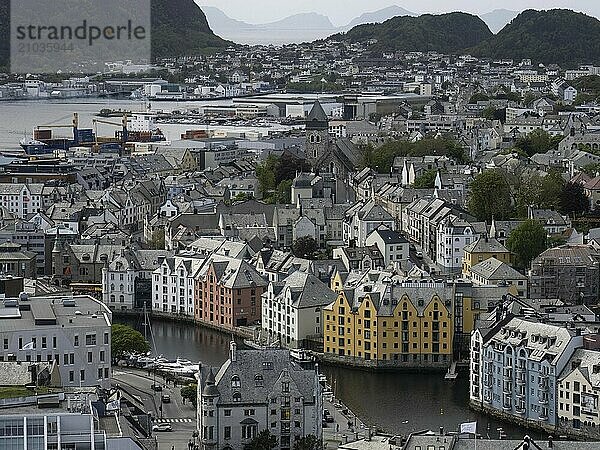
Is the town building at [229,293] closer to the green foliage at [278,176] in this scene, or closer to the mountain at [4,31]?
the green foliage at [278,176]

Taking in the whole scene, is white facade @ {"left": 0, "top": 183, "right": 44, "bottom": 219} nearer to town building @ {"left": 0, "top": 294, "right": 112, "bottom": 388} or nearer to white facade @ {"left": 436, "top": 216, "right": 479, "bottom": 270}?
white facade @ {"left": 436, "top": 216, "right": 479, "bottom": 270}

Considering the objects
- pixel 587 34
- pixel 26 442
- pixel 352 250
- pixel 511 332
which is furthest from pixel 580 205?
pixel 587 34

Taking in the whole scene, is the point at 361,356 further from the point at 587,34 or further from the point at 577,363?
the point at 587,34

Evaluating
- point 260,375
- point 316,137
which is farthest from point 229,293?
point 316,137

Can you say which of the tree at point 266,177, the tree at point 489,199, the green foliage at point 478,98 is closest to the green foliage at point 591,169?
the tree at point 489,199

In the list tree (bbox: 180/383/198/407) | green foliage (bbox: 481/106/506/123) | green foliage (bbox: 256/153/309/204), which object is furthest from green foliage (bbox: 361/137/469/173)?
tree (bbox: 180/383/198/407)

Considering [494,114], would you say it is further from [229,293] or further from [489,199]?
[229,293]
